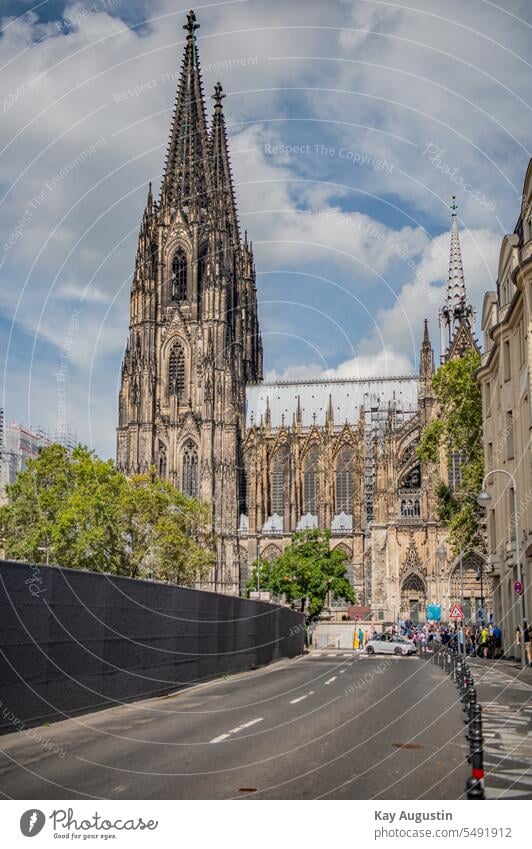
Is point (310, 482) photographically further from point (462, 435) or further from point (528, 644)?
point (528, 644)

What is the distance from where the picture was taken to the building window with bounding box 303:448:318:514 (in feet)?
307

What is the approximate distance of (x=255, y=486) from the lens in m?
91.8

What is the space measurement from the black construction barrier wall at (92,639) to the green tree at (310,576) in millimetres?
46528

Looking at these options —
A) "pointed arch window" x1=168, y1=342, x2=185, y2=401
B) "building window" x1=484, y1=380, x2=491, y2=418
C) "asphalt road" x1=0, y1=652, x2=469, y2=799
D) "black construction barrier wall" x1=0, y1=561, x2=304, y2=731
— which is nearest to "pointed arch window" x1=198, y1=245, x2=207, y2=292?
"pointed arch window" x1=168, y1=342, x2=185, y2=401

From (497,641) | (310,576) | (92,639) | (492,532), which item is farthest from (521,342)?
(310,576)

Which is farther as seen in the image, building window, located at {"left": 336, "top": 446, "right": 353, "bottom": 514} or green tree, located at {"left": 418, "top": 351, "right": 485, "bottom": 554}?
building window, located at {"left": 336, "top": 446, "right": 353, "bottom": 514}

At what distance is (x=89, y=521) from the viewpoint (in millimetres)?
50438

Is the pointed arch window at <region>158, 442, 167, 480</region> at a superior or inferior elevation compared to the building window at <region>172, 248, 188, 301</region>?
inferior

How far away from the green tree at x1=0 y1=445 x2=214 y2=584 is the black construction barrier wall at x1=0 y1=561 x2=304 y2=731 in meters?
25.0

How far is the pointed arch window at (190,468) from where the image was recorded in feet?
291

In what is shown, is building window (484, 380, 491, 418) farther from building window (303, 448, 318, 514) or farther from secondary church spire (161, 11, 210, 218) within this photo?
secondary church spire (161, 11, 210, 218)

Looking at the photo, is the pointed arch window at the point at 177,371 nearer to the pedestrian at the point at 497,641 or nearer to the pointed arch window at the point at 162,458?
the pointed arch window at the point at 162,458

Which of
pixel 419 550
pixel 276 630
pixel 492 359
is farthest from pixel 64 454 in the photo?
pixel 419 550

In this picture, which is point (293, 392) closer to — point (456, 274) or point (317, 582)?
point (456, 274)
